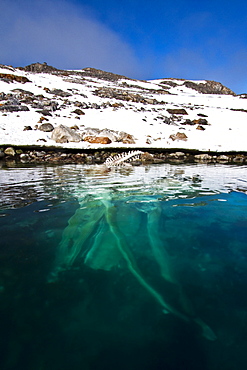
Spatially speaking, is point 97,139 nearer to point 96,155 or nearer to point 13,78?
point 96,155

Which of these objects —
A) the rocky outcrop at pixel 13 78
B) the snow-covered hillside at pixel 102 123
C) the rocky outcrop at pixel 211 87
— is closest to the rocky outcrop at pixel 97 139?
the snow-covered hillside at pixel 102 123

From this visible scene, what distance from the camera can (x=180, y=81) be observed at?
59.8 m

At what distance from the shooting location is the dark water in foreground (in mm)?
1101

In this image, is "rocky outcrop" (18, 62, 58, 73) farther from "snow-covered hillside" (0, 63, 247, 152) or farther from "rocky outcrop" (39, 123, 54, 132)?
"rocky outcrop" (39, 123, 54, 132)

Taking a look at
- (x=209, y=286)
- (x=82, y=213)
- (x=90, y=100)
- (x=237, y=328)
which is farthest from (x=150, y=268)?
(x=90, y=100)

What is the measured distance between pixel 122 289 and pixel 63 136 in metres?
14.2

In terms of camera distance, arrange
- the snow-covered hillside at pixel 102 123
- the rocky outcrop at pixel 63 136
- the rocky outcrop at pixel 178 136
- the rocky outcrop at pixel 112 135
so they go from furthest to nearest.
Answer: the rocky outcrop at pixel 178 136
the rocky outcrop at pixel 112 135
the snow-covered hillside at pixel 102 123
the rocky outcrop at pixel 63 136

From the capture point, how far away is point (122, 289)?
5.14 ft

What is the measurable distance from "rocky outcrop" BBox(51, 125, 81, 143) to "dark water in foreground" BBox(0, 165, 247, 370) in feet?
39.1

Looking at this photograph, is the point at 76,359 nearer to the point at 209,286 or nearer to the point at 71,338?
the point at 71,338

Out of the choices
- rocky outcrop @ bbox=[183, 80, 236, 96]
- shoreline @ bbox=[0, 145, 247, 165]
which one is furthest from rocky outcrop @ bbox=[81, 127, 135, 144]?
rocky outcrop @ bbox=[183, 80, 236, 96]

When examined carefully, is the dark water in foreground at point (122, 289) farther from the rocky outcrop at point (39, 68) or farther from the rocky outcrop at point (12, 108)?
the rocky outcrop at point (39, 68)

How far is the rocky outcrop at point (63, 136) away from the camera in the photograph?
1420 centimetres

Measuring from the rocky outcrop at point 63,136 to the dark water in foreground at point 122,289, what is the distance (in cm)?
1193
